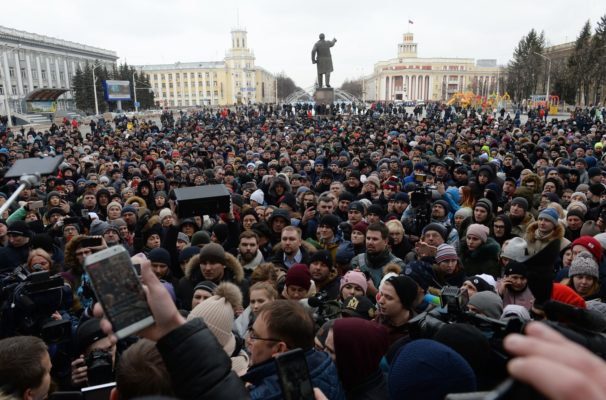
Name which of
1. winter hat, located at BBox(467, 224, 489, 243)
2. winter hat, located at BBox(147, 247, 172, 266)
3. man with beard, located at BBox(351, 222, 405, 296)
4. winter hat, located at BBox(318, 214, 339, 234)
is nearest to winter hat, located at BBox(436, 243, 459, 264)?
man with beard, located at BBox(351, 222, 405, 296)

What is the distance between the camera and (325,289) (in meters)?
Result: 4.66

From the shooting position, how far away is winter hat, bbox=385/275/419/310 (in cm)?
324

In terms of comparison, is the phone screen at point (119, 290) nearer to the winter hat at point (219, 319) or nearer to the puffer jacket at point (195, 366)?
the puffer jacket at point (195, 366)

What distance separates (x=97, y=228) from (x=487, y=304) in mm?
5475

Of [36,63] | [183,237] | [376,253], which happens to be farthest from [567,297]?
[36,63]

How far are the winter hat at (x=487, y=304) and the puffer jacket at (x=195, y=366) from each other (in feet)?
7.23

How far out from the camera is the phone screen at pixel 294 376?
1.63 metres

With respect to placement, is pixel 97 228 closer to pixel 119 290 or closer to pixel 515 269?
pixel 515 269

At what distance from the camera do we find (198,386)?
1.57 metres

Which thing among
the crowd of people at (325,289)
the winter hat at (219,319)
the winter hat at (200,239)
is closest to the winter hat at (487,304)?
the crowd of people at (325,289)

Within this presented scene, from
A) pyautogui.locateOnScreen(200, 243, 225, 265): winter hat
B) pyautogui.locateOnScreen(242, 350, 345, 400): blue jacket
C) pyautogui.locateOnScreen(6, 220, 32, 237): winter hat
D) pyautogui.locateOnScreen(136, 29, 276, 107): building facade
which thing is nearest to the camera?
pyautogui.locateOnScreen(242, 350, 345, 400): blue jacket

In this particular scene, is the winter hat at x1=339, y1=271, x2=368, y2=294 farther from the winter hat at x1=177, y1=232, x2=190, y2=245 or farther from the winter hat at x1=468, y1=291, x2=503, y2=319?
the winter hat at x1=177, y1=232, x2=190, y2=245

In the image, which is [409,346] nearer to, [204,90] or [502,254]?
[502,254]

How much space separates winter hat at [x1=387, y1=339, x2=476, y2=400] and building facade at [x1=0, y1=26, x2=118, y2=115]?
69.9 m
